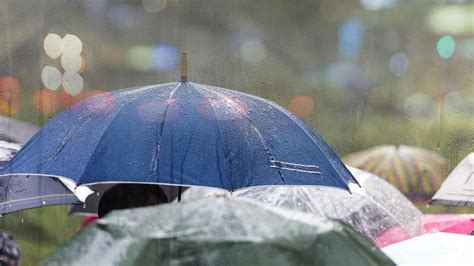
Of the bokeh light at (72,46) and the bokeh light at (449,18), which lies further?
the bokeh light at (449,18)

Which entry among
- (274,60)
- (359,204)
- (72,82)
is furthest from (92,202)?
(359,204)

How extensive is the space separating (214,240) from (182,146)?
1.45 metres

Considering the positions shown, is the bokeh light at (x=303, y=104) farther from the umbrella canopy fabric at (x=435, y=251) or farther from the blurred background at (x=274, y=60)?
the umbrella canopy fabric at (x=435, y=251)

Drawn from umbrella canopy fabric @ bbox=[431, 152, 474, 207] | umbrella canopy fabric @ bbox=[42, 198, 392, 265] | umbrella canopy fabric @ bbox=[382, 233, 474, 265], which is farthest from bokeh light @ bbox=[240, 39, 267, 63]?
umbrella canopy fabric @ bbox=[42, 198, 392, 265]

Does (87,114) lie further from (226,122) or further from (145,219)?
(145,219)

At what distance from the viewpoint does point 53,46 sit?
191 inches

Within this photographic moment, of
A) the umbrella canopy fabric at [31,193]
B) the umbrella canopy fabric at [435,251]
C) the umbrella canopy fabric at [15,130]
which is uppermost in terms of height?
the umbrella canopy fabric at [15,130]

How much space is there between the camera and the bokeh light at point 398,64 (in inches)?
199

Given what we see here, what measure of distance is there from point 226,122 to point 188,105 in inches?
6.8

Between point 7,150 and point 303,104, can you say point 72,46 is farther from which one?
point 303,104

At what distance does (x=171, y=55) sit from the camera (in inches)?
191

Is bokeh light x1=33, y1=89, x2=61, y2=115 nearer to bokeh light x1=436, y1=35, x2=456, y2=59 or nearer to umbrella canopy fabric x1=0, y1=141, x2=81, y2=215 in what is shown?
umbrella canopy fabric x1=0, y1=141, x2=81, y2=215

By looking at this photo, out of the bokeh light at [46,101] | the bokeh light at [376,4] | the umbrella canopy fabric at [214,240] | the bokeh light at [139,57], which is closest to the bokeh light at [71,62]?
the bokeh light at [46,101]

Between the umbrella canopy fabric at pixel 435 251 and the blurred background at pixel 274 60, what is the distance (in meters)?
1.84
